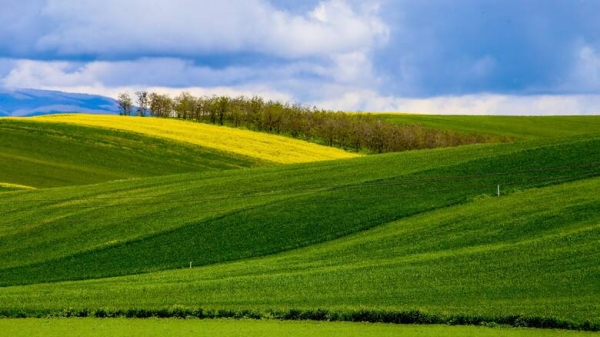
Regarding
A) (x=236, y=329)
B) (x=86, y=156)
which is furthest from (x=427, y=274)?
(x=86, y=156)

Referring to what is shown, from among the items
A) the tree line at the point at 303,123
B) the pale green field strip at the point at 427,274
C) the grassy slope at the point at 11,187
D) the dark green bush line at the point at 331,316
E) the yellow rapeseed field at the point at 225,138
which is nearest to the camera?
the dark green bush line at the point at 331,316

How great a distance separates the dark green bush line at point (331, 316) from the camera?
25.2 meters

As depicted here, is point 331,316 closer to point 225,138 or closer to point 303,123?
point 225,138

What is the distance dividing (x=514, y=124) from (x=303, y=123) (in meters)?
52.5

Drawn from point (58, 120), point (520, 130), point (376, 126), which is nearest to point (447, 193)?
point (58, 120)

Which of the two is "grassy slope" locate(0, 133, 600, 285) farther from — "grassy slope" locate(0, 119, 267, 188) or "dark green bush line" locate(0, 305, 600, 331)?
"grassy slope" locate(0, 119, 267, 188)

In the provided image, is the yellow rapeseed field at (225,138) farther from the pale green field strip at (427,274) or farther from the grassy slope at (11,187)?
the pale green field strip at (427,274)

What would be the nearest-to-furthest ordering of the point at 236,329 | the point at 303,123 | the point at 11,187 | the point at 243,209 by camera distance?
the point at 236,329 → the point at 243,209 → the point at 11,187 → the point at 303,123

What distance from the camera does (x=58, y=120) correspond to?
4599 inches

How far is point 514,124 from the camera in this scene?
174 meters

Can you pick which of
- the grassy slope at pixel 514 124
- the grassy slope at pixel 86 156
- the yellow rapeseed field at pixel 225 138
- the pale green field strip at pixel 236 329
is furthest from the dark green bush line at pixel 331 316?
the grassy slope at pixel 514 124

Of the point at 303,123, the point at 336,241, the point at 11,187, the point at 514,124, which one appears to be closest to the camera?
the point at 336,241

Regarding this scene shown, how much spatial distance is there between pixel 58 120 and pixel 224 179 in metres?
58.7

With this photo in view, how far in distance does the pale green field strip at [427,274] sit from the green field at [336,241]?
0.35 ft
